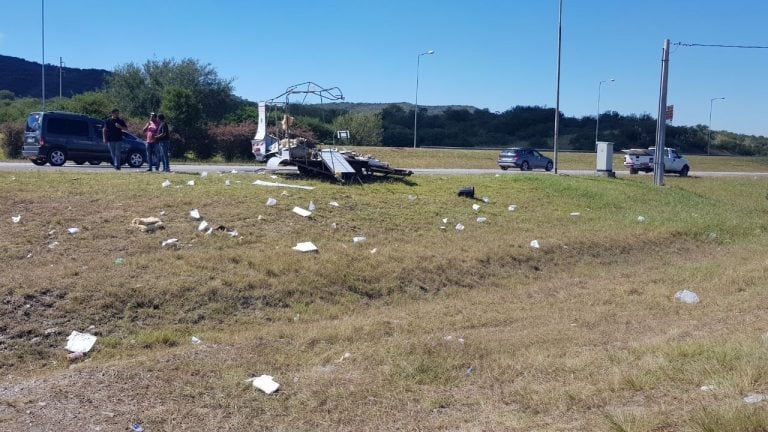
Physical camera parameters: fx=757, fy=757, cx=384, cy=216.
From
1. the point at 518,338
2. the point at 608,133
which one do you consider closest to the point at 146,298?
the point at 518,338

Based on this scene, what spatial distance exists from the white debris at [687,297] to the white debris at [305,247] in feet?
20.1

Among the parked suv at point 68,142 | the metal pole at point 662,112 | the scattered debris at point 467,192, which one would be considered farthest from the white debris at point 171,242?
the metal pole at point 662,112

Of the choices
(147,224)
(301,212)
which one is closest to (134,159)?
(301,212)

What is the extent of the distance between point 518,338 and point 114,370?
15.4ft

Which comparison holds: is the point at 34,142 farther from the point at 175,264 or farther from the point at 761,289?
the point at 761,289

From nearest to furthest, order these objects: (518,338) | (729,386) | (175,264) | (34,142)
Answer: (729,386) < (518,338) < (175,264) < (34,142)

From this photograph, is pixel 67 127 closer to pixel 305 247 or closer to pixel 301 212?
pixel 301 212

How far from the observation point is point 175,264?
11453mm

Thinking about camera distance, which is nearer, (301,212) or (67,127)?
(301,212)

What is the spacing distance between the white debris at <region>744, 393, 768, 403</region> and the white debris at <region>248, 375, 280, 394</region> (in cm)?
406

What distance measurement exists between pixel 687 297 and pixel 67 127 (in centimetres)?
2064

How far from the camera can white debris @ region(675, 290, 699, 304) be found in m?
12.0

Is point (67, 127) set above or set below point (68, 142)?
above

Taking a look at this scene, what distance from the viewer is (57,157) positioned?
25062mm
